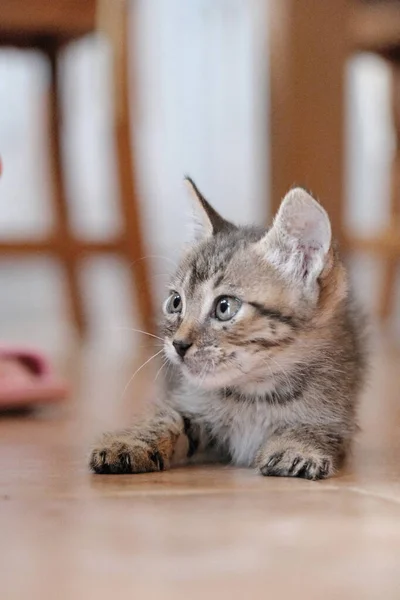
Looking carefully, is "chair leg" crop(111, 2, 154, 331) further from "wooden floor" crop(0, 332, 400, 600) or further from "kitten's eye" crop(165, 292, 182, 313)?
"wooden floor" crop(0, 332, 400, 600)

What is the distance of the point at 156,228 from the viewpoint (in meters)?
4.52

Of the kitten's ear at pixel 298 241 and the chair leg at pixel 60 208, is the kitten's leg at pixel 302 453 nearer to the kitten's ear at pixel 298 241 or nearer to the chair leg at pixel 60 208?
the kitten's ear at pixel 298 241

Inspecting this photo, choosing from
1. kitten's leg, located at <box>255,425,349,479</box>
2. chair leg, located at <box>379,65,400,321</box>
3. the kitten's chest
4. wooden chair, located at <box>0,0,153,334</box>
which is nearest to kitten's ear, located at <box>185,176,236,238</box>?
the kitten's chest

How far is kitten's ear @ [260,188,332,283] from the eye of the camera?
1426mm

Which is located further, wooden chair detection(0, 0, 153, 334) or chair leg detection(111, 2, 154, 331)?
chair leg detection(111, 2, 154, 331)

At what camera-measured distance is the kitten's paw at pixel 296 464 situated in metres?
1.30

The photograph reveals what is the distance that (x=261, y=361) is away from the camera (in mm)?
1370

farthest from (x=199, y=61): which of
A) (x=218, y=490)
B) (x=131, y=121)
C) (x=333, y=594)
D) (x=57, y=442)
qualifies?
(x=333, y=594)

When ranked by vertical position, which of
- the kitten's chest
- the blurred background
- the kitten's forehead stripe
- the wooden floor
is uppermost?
the blurred background

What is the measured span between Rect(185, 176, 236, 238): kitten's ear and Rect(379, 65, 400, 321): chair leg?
6.63 ft

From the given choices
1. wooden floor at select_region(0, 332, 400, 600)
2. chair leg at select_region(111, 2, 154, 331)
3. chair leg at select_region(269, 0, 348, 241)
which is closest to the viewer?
wooden floor at select_region(0, 332, 400, 600)

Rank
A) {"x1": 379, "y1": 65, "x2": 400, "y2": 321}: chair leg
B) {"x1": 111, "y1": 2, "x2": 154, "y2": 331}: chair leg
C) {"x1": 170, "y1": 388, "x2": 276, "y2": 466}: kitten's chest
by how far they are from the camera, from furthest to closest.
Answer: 1. {"x1": 379, "y1": 65, "x2": 400, "y2": 321}: chair leg
2. {"x1": 111, "y1": 2, "x2": 154, "y2": 331}: chair leg
3. {"x1": 170, "y1": 388, "x2": 276, "y2": 466}: kitten's chest

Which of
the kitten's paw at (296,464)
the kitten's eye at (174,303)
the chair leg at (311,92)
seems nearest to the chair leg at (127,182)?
the chair leg at (311,92)

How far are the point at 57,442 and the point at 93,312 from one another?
7.14ft
